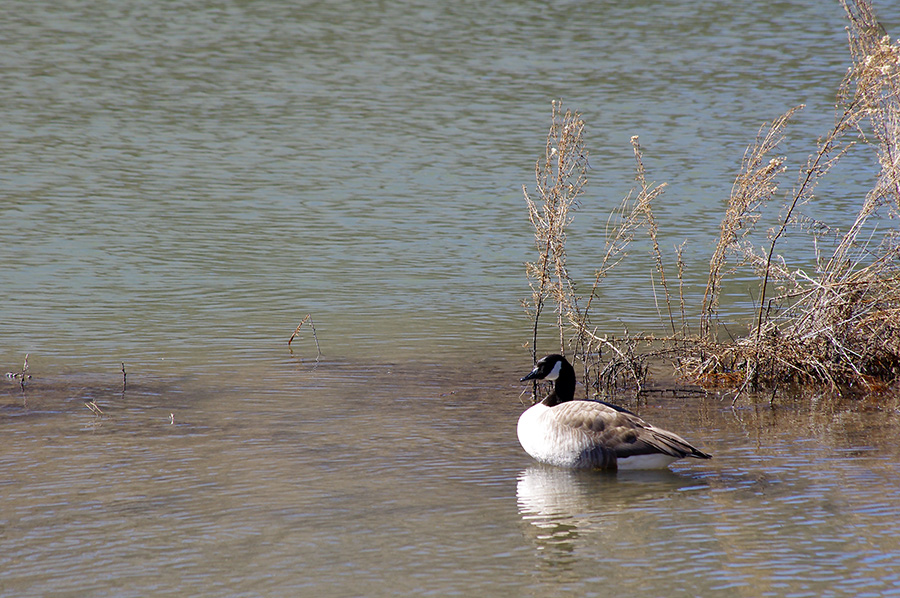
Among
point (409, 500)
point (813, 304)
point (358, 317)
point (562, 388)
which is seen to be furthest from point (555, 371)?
point (358, 317)

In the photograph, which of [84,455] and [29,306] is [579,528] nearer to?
[84,455]

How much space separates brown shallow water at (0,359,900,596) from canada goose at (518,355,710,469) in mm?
142

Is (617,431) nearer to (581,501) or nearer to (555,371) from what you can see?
(581,501)

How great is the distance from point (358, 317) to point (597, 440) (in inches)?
243

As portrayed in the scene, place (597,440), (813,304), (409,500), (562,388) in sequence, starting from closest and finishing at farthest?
(409,500) < (597,440) < (562,388) < (813,304)

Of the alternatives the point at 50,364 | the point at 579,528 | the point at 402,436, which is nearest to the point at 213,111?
the point at 50,364

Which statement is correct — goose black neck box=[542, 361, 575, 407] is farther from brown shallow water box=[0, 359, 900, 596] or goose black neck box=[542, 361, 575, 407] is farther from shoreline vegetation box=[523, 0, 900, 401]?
shoreline vegetation box=[523, 0, 900, 401]

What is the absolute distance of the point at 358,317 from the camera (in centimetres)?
1378

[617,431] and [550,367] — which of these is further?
[550,367]

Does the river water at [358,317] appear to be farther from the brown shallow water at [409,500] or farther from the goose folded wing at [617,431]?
the goose folded wing at [617,431]

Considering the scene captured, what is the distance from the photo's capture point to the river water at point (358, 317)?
260 inches

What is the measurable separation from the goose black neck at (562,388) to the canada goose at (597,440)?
1.09 feet

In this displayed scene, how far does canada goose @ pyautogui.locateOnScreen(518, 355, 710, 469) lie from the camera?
26.0 ft

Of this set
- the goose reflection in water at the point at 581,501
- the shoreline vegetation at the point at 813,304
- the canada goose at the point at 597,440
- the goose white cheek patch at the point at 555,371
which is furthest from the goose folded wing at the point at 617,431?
the shoreline vegetation at the point at 813,304
